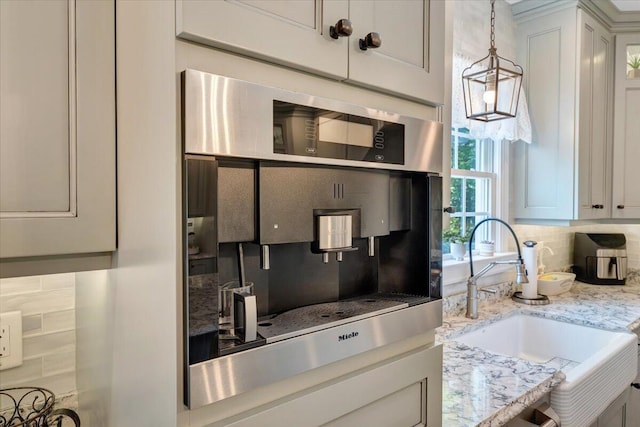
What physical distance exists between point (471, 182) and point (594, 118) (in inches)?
33.6

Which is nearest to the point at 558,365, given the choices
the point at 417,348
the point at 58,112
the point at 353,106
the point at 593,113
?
the point at 417,348

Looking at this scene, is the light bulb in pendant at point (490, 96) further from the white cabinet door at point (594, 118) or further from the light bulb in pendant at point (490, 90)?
the white cabinet door at point (594, 118)

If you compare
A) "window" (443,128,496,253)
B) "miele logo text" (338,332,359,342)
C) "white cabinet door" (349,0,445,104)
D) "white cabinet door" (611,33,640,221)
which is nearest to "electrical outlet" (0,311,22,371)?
"miele logo text" (338,332,359,342)

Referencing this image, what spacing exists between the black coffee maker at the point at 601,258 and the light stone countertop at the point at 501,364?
0.34m

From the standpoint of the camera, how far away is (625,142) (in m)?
2.64

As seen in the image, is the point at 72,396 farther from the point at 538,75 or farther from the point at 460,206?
the point at 538,75

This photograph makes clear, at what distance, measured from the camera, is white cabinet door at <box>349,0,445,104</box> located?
0.73 m

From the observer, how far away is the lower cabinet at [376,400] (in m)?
0.64

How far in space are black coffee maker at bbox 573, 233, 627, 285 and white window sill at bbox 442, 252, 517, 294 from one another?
852mm

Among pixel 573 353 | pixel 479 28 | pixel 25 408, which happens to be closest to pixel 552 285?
pixel 573 353

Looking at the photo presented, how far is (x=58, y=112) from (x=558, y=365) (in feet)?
6.91

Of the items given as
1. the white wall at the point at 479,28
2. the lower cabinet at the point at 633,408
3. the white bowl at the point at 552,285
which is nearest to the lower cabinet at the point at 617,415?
the lower cabinet at the point at 633,408

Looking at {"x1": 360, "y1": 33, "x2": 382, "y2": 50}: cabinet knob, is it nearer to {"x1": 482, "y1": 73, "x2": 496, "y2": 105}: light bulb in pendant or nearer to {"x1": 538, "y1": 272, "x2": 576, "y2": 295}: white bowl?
{"x1": 482, "y1": 73, "x2": 496, "y2": 105}: light bulb in pendant

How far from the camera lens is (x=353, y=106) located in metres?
0.72
